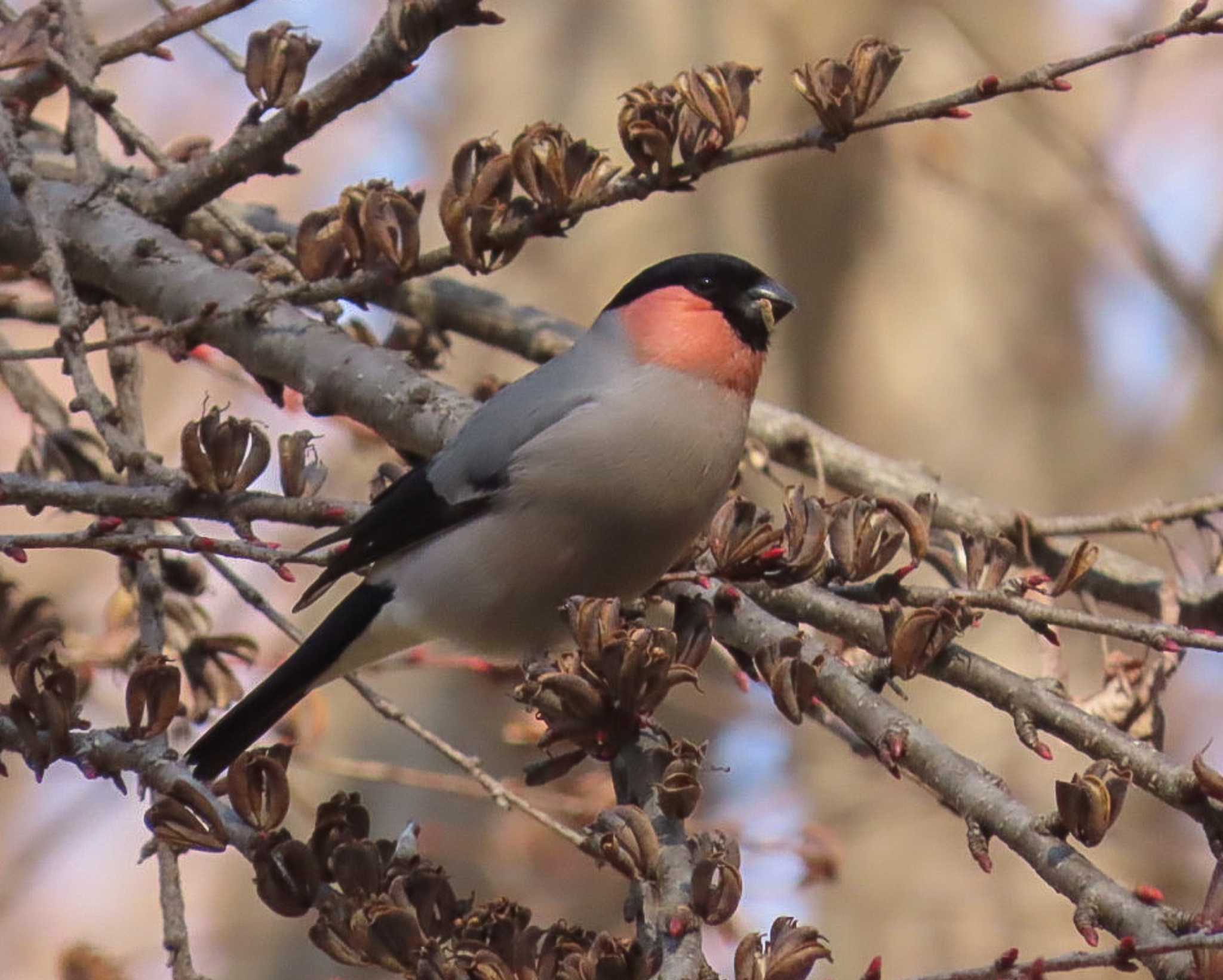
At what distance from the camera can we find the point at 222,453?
1.88 metres

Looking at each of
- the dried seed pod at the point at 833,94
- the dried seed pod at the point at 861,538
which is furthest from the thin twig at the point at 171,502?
the dried seed pod at the point at 833,94

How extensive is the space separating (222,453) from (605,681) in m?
0.54

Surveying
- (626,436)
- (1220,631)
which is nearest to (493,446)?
(626,436)

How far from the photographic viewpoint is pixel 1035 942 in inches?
197

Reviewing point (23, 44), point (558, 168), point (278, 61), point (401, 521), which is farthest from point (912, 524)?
point (23, 44)

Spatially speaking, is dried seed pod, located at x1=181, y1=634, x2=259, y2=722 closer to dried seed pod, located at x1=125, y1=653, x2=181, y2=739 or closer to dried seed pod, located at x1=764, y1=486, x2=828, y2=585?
dried seed pod, located at x1=125, y1=653, x2=181, y2=739

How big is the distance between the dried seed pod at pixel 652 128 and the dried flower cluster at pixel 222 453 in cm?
66

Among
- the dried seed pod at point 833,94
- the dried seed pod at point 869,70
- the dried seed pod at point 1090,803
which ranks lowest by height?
the dried seed pod at point 1090,803

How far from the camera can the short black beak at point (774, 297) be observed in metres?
2.92

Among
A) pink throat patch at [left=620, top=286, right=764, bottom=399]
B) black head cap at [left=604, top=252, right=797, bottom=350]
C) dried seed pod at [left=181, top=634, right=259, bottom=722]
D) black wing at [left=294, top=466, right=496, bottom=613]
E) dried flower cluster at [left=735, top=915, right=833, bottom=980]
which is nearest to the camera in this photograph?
dried flower cluster at [left=735, top=915, right=833, bottom=980]

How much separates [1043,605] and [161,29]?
5.43ft

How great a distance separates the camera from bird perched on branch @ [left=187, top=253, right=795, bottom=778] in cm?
249

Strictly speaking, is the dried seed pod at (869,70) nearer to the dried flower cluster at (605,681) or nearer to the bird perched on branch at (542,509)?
the bird perched on branch at (542,509)

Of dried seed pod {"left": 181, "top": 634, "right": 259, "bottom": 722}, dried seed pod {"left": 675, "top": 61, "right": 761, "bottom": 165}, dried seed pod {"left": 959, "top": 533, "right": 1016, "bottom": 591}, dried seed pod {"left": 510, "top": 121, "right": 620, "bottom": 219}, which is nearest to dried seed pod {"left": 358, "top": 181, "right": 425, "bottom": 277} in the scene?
dried seed pod {"left": 510, "top": 121, "right": 620, "bottom": 219}
